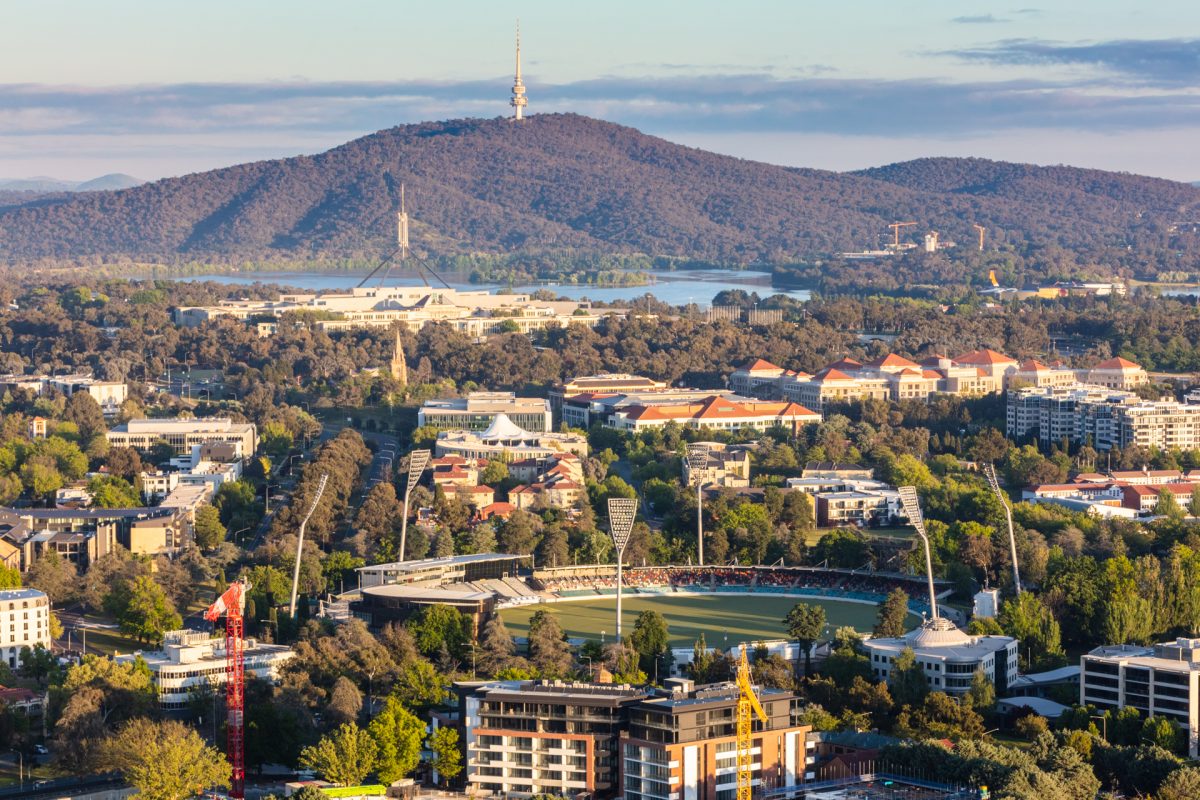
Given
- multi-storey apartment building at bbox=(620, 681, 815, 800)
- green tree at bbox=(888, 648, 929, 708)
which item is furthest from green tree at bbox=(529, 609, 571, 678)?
multi-storey apartment building at bbox=(620, 681, 815, 800)

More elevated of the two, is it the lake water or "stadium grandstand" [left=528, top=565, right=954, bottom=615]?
"stadium grandstand" [left=528, top=565, right=954, bottom=615]

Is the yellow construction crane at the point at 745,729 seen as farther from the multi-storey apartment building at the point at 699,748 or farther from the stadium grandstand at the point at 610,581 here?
the stadium grandstand at the point at 610,581

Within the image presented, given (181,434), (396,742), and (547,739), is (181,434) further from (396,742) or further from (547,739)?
(547,739)

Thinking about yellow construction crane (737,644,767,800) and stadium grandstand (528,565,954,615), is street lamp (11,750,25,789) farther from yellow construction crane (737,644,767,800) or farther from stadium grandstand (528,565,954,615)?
stadium grandstand (528,565,954,615)

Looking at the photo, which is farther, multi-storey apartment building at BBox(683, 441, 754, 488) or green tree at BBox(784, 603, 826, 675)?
multi-storey apartment building at BBox(683, 441, 754, 488)

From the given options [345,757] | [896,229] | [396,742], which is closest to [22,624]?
[396,742]

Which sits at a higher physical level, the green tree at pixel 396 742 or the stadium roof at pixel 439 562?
the green tree at pixel 396 742

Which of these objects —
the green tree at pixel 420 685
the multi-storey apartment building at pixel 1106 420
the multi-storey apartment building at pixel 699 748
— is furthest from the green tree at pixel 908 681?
the multi-storey apartment building at pixel 1106 420
